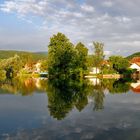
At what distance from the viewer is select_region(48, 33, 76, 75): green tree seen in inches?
3024

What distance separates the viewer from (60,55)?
252ft

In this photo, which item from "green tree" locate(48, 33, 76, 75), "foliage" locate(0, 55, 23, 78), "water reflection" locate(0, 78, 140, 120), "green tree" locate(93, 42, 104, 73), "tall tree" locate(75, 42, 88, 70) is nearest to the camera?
"water reflection" locate(0, 78, 140, 120)

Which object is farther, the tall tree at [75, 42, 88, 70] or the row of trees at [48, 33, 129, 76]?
the tall tree at [75, 42, 88, 70]

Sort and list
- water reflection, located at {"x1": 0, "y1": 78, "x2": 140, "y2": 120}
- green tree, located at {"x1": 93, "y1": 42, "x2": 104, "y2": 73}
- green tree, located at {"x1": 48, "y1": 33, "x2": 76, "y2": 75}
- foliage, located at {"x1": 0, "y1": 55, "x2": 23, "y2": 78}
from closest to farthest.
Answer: water reflection, located at {"x1": 0, "y1": 78, "x2": 140, "y2": 120}, green tree, located at {"x1": 48, "y1": 33, "x2": 76, "y2": 75}, green tree, located at {"x1": 93, "y1": 42, "x2": 104, "y2": 73}, foliage, located at {"x1": 0, "y1": 55, "x2": 23, "y2": 78}

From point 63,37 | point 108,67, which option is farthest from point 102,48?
point 63,37

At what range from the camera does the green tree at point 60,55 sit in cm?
7681

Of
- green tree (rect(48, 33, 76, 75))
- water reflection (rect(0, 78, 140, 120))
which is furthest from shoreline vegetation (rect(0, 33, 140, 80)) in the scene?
water reflection (rect(0, 78, 140, 120))

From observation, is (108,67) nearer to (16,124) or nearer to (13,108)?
(13,108)

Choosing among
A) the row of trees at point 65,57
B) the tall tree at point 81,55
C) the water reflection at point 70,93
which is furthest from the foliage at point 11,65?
the water reflection at point 70,93

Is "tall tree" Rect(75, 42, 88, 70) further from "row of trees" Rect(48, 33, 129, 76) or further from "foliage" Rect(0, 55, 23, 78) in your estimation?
"foliage" Rect(0, 55, 23, 78)

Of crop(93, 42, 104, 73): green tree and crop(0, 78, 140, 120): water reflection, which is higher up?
crop(93, 42, 104, 73): green tree

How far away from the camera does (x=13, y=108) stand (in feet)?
80.6

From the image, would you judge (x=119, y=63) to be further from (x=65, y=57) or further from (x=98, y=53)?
(x=65, y=57)

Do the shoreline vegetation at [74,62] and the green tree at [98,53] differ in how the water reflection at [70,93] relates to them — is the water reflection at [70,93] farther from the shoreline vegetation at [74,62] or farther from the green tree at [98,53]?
the green tree at [98,53]
